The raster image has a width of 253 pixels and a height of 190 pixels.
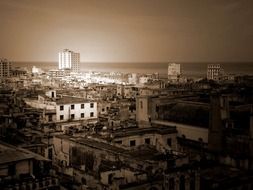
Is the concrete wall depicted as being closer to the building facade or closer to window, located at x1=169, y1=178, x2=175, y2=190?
the building facade

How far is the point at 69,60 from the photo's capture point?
7288 centimetres

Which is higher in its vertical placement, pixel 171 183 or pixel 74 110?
pixel 74 110

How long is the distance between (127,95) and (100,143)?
71.3ft

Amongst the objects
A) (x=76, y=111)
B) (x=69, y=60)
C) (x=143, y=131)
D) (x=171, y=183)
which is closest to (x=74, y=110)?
(x=76, y=111)

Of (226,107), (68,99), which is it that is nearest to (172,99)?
(226,107)

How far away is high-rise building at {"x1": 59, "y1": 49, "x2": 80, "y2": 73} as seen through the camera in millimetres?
71812

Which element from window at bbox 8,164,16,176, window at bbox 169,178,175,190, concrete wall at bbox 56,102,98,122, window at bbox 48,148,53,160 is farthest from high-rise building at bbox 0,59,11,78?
window at bbox 169,178,175,190

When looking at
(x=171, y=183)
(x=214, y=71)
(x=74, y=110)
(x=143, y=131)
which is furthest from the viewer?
(x=214, y=71)

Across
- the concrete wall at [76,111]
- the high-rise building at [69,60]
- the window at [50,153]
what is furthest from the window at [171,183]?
the high-rise building at [69,60]

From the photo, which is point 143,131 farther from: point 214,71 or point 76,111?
point 214,71

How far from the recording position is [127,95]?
33.7m

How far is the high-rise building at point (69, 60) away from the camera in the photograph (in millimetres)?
71812

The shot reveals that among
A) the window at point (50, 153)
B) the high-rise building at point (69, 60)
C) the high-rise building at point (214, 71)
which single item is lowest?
the window at point (50, 153)

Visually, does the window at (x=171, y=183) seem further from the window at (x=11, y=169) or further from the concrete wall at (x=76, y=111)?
the concrete wall at (x=76, y=111)
